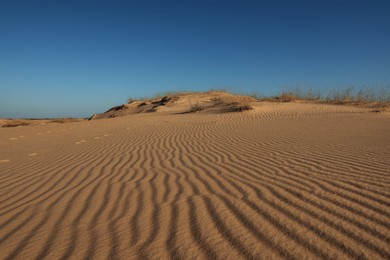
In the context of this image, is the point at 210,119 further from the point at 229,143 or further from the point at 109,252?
the point at 109,252

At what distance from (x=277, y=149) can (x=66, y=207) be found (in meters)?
3.78

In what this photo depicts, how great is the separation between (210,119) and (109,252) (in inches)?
406

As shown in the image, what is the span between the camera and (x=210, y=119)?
12.3 metres

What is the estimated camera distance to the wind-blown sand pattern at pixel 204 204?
82.4 inches

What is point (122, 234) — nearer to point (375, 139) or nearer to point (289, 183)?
point (289, 183)

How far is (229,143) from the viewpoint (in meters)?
6.82

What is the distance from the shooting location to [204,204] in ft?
9.50

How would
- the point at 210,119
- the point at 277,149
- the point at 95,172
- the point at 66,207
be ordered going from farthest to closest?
the point at 210,119
the point at 277,149
the point at 95,172
the point at 66,207

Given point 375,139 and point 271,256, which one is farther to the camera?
point 375,139

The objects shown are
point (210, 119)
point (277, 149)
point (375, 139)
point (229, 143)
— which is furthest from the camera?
point (210, 119)

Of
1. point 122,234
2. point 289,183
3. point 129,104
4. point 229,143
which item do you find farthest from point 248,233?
point 129,104

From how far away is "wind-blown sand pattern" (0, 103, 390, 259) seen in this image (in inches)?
82.4

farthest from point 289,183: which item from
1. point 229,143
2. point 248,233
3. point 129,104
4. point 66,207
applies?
point 129,104

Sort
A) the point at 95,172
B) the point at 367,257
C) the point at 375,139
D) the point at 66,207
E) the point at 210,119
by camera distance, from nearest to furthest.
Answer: the point at 367,257
the point at 66,207
the point at 95,172
the point at 375,139
the point at 210,119
